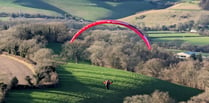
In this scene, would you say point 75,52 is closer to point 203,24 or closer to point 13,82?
point 13,82

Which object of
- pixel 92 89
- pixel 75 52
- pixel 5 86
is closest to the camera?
pixel 5 86

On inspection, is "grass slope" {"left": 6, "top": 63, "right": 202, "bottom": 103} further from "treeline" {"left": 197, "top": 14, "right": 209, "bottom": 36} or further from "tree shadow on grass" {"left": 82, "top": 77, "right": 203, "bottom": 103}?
"treeline" {"left": 197, "top": 14, "right": 209, "bottom": 36}

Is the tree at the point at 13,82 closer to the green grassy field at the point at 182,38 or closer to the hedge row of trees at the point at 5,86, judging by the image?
the hedge row of trees at the point at 5,86

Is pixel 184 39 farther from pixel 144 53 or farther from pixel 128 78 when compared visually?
pixel 128 78

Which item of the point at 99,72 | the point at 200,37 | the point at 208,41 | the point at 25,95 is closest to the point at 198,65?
the point at 99,72

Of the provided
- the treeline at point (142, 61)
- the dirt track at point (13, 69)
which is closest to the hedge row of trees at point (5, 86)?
the dirt track at point (13, 69)

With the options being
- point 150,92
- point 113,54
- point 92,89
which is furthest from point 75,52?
point 92,89
